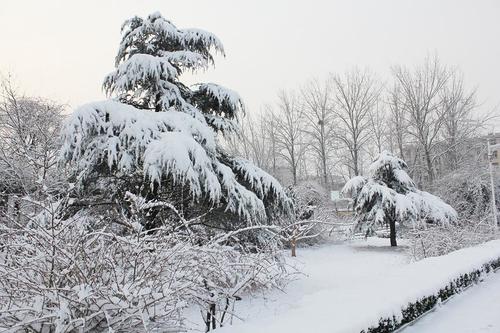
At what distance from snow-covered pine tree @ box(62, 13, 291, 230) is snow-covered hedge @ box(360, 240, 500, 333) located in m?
3.38

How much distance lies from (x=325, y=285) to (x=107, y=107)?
21.1 ft

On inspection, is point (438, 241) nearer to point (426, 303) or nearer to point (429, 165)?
point (426, 303)

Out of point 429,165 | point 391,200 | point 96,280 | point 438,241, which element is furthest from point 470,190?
point 96,280

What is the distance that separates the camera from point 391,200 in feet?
66.6

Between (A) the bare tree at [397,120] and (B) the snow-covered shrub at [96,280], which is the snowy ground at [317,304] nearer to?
(B) the snow-covered shrub at [96,280]

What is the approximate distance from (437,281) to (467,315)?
0.62m

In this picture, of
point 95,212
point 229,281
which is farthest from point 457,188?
point 229,281

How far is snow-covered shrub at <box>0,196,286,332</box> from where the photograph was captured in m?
2.92

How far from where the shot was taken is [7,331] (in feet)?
9.51

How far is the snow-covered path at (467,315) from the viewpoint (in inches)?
191

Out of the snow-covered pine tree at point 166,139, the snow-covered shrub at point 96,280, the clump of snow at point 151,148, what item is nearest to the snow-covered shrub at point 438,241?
the snow-covered pine tree at point 166,139

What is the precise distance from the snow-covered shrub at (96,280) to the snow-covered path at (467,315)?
257cm

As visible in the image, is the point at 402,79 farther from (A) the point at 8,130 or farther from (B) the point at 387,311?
(B) the point at 387,311

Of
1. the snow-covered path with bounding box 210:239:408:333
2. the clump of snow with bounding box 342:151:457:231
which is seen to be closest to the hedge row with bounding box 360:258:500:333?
the snow-covered path with bounding box 210:239:408:333
